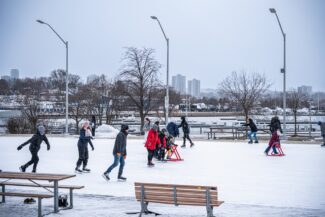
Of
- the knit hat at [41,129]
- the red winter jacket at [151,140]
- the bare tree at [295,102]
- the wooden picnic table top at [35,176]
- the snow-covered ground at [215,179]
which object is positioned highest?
the bare tree at [295,102]

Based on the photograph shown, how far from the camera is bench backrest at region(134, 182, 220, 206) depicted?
27.3ft

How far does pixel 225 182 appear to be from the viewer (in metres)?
13.3

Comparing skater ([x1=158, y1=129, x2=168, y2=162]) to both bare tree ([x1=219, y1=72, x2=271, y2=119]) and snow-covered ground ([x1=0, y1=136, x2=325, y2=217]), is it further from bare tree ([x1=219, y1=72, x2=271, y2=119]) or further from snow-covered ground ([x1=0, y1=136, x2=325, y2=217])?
bare tree ([x1=219, y1=72, x2=271, y2=119])

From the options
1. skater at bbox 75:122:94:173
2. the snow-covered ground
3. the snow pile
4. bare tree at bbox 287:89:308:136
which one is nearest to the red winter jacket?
the snow-covered ground

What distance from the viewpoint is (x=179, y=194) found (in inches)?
336

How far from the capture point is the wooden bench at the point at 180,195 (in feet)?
27.3

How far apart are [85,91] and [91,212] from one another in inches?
2025

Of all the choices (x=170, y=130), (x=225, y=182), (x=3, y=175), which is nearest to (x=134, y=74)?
(x=170, y=130)

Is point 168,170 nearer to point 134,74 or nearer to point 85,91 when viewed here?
point 134,74

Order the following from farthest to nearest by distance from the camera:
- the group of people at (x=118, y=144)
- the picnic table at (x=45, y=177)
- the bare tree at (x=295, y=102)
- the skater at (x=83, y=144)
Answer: the bare tree at (x=295, y=102), the skater at (x=83, y=144), the group of people at (x=118, y=144), the picnic table at (x=45, y=177)

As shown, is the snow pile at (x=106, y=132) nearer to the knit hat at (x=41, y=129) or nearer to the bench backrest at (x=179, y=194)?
the knit hat at (x=41, y=129)

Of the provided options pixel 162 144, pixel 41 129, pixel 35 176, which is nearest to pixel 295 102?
pixel 162 144

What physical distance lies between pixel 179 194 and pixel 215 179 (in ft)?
18.1

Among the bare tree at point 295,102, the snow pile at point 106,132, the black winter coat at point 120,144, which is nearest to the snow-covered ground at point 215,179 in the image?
the black winter coat at point 120,144
